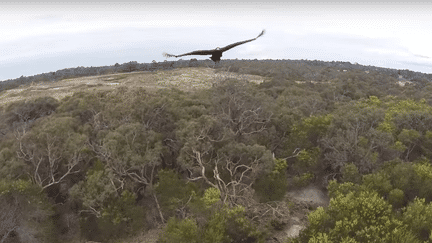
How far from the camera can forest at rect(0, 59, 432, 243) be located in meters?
17.7

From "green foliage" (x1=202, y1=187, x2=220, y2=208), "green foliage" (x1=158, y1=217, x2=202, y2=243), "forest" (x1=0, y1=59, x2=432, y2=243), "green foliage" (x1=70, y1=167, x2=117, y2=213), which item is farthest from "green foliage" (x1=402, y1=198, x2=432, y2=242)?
"green foliage" (x1=70, y1=167, x2=117, y2=213)

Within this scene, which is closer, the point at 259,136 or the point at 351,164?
the point at 351,164

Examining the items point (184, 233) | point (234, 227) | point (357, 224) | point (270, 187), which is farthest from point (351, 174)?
point (184, 233)

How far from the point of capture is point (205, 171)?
2597cm

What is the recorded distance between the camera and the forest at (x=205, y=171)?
17688 millimetres

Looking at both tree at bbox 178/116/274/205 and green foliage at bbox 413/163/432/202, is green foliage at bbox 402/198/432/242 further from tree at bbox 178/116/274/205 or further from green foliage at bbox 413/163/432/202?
tree at bbox 178/116/274/205

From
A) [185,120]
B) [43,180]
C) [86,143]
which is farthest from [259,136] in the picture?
[43,180]

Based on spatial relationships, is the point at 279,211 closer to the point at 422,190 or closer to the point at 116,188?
the point at 422,190

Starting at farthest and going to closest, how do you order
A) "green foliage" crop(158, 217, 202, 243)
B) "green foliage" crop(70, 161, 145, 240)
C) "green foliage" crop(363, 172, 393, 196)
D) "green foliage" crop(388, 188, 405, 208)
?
1. "green foliage" crop(70, 161, 145, 240)
2. "green foliage" crop(363, 172, 393, 196)
3. "green foliage" crop(388, 188, 405, 208)
4. "green foliage" crop(158, 217, 202, 243)

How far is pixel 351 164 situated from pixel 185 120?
18.5 metres

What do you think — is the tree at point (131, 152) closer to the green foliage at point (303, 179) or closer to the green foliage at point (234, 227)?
the green foliage at point (234, 227)

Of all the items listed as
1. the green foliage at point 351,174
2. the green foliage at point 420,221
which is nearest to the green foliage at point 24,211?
the green foliage at point 420,221

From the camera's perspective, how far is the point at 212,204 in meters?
20.2

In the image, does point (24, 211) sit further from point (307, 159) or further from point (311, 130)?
point (311, 130)
